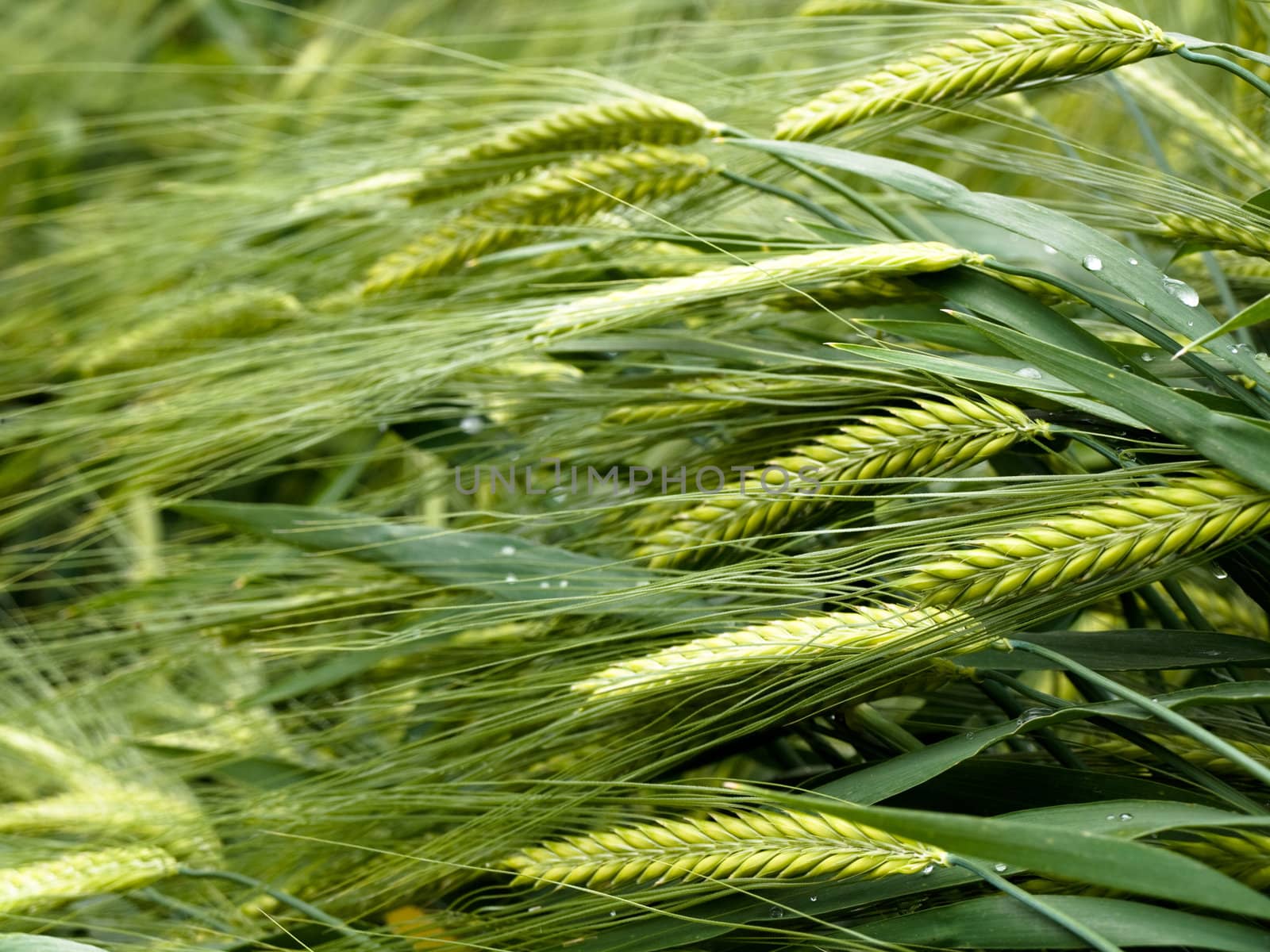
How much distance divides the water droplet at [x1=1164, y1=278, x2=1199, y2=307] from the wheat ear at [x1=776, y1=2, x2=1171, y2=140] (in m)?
0.13

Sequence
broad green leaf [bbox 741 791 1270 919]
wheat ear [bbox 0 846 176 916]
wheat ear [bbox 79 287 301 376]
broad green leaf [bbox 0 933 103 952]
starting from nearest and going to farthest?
broad green leaf [bbox 741 791 1270 919], broad green leaf [bbox 0 933 103 952], wheat ear [bbox 0 846 176 916], wheat ear [bbox 79 287 301 376]

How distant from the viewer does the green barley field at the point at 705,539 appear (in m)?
0.43

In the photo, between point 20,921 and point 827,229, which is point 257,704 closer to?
point 20,921

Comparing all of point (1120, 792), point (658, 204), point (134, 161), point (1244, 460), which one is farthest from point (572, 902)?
point (134, 161)

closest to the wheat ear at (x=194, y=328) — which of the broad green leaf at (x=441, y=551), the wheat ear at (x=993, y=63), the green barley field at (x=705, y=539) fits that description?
the green barley field at (x=705, y=539)

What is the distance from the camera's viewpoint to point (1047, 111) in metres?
1.11

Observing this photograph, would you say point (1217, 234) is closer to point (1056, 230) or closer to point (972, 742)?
point (1056, 230)

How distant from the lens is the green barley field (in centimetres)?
43

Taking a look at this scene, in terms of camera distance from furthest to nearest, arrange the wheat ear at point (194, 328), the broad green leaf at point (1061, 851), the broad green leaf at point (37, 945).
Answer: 1. the wheat ear at point (194, 328)
2. the broad green leaf at point (37, 945)
3. the broad green leaf at point (1061, 851)

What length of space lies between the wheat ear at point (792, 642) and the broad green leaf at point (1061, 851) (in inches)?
3.8

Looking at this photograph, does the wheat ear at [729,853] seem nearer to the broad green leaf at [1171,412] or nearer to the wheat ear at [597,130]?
the broad green leaf at [1171,412]

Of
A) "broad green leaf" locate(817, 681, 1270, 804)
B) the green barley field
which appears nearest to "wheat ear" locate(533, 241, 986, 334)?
the green barley field

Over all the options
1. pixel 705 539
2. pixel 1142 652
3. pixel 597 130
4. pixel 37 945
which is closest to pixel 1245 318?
pixel 1142 652

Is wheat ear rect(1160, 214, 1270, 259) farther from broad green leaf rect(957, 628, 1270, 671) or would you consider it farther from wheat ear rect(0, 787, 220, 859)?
wheat ear rect(0, 787, 220, 859)
